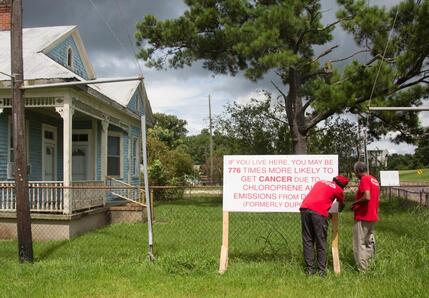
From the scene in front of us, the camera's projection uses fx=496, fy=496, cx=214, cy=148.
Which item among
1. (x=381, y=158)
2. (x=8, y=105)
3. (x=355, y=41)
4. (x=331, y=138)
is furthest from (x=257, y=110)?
(x=8, y=105)

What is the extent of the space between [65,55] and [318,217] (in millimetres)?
13703

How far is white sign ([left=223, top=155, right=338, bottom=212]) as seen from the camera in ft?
24.8

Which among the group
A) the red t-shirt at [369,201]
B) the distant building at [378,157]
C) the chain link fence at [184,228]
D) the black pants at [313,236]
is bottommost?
the chain link fence at [184,228]

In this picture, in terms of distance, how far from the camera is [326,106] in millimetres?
18375

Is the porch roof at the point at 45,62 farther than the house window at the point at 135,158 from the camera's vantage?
No

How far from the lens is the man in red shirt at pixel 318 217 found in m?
6.99

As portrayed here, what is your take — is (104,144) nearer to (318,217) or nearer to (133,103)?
(133,103)

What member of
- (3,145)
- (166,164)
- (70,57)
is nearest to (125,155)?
(70,57)

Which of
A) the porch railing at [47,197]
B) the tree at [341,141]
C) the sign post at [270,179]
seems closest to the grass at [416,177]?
the tree at [341,141]

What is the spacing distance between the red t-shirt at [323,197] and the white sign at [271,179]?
37 cm

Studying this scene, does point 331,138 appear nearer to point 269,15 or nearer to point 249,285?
point 269,15

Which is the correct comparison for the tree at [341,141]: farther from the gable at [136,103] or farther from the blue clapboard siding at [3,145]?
the blue clapboard siding at [3,145]

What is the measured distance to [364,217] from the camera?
7.04 m

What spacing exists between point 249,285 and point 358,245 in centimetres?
172
